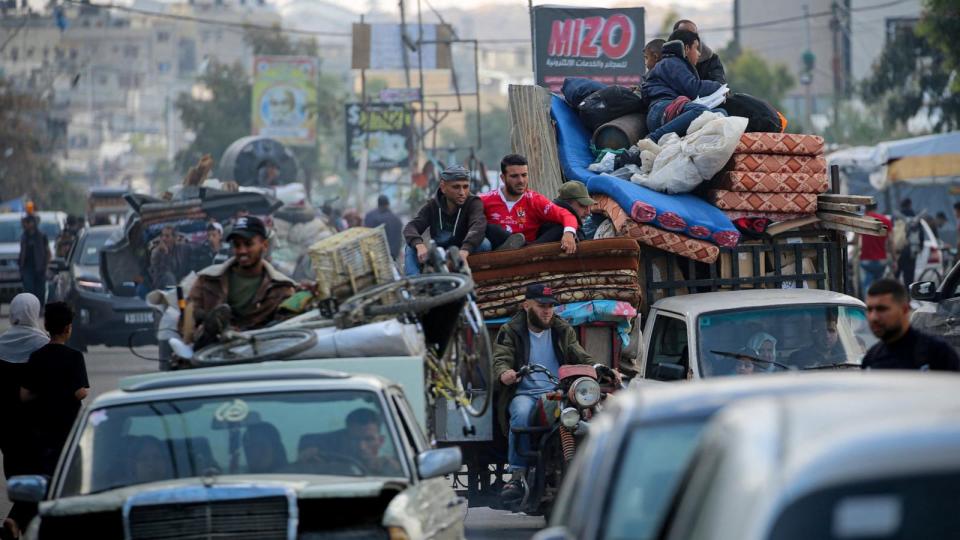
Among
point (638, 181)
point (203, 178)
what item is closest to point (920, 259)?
point (203, 178)

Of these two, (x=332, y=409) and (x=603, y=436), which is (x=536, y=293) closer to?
(x=332, y=409)

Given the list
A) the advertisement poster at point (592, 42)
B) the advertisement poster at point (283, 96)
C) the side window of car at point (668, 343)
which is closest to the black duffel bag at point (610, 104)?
the side window of car at point (668, 343)

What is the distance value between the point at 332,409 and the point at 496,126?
142973 millimetres

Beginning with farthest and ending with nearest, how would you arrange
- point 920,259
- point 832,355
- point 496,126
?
point 496,126 → point 920,259 → point 832,355

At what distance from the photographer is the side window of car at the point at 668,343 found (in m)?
11.6

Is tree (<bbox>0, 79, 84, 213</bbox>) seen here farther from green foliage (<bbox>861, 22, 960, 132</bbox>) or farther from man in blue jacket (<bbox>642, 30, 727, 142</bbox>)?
man in blue jacket (<bbox>642, 30, 727, 142</bbox>)

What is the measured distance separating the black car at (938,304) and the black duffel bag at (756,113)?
1.82 m

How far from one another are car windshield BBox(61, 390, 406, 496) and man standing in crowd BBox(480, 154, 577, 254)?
16.6 ft

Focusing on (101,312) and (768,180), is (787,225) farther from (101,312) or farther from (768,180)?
(101,312)

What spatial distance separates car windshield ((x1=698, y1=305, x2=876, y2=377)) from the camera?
37.1 feet

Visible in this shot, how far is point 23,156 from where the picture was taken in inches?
3324

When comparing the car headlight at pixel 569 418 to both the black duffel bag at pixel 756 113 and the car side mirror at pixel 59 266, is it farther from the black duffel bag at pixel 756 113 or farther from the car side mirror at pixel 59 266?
the car side mirror at pixel 59 266

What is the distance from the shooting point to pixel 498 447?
11727 mm

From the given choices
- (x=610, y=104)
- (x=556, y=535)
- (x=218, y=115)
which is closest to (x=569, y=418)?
(x=610, y=104)
